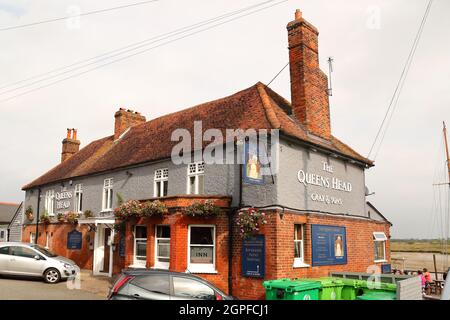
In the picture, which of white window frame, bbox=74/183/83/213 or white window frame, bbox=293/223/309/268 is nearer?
white window frame, bbox=293/223/309/268

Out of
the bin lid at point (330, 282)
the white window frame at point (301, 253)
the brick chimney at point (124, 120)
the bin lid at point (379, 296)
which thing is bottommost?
the bin lid at point (379, 296)

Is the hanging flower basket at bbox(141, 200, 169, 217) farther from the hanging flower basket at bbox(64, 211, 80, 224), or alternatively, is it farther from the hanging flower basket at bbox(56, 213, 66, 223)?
the hanging flower basket at bbox(56, 213, 66, 223)

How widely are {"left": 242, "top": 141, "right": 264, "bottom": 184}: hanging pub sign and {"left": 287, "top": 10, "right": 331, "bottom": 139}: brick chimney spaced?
11.5 feet

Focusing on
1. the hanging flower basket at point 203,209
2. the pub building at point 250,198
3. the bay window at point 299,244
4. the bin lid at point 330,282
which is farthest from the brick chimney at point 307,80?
the bin lid at point 330,282

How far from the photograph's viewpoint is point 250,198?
1391 cm

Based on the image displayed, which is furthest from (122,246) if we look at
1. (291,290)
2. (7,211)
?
(7,211)

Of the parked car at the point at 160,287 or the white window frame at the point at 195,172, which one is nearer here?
the parked car at the point at 160,287

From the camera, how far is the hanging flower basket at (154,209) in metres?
→ 14.9

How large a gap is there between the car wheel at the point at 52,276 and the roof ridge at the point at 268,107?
10.7m

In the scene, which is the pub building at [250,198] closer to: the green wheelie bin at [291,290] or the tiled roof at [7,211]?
the green wheelie bin at [291,290]

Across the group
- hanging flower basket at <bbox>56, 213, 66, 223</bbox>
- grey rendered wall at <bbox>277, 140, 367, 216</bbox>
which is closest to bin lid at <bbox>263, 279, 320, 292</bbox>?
grey rendered wall at <bbox>277, 140, 367, 216</bbox>

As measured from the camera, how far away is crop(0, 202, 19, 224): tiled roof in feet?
156

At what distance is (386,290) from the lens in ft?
34.6

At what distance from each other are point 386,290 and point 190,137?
10.3 meters
